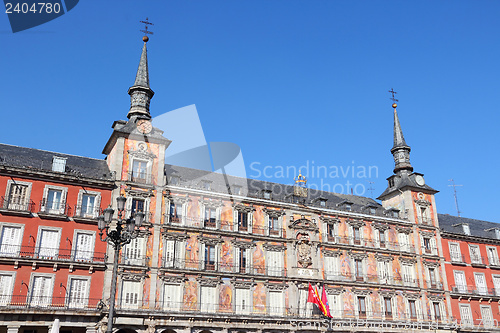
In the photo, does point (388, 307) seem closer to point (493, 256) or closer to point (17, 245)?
point (493, 256)

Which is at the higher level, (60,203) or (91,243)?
(60,203)

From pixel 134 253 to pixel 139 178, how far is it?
20.5 ft

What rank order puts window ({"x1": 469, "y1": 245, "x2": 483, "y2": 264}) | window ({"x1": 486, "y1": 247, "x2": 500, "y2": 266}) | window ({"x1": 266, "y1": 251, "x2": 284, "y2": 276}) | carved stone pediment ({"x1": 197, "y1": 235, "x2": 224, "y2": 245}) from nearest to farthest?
carved stone pediment ({"x1": 197, "y1": 235, "x2": 224, "y2": 245}), window ({"x1": 266, "y1": 251, "x2": 284, "y2": 276}), window ({"x1": 469, "y1": 245, "x2": 483, "y2": 264}), window ({"x1": 486, "y1": 247, "x2": 500, "y2": 266})

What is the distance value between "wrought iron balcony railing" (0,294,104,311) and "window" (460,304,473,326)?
116ft

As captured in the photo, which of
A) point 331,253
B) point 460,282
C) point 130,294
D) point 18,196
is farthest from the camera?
point 460,282

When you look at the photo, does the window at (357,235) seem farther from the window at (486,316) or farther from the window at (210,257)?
the window at (486,316)

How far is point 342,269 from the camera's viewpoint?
44.6 meters

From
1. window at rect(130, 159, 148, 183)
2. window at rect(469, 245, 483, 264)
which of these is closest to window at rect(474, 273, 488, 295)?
window at rect(469, 245, 483, 264)

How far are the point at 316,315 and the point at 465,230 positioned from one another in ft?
73.6

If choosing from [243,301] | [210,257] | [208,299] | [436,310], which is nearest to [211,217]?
[210,257]

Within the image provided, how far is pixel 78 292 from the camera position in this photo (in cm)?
3409

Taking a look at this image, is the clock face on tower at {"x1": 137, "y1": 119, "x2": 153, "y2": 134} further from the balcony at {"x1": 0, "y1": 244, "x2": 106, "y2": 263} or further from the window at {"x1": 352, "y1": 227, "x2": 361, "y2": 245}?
the window at {"x1": 352, "y1": 227, "x2": 361, "y2": 245}

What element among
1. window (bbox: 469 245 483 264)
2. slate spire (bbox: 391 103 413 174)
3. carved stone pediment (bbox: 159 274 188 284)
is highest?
slate spire (bbox: 391 103 413 174)

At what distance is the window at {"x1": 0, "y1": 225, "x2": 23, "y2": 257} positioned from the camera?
33.0 meters
